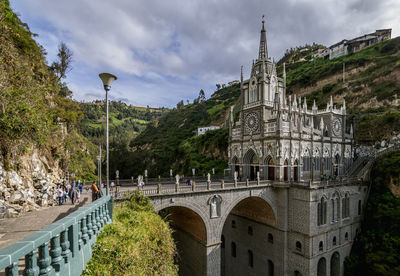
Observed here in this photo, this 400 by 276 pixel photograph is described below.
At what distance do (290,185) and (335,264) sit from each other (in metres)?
12.6

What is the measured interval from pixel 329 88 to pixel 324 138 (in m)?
37.5

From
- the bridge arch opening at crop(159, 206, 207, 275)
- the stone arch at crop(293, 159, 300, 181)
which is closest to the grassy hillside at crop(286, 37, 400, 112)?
the stone arch at crop(293, 159, 300, 181)

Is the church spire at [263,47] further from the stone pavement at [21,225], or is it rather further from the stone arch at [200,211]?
the stone pavement at [21,225]

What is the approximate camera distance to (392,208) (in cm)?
2556

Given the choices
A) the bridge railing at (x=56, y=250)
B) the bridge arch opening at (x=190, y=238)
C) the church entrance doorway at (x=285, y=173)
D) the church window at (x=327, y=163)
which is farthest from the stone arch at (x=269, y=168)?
the bridge railing at (x=56, y=250)

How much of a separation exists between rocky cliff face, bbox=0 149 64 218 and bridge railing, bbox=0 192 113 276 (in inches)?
288

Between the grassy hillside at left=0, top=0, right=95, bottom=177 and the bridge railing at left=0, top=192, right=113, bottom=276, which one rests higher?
the grassy hillside at left=0, top=0, right=95, bottom=177

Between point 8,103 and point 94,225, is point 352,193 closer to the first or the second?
point 94,225

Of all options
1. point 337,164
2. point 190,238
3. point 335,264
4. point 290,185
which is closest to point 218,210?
point 190,238

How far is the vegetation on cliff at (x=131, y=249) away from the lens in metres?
6.27

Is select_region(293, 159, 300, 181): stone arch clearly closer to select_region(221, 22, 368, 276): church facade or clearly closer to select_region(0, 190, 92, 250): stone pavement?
select_region(221, 22, 368, 276): church facade

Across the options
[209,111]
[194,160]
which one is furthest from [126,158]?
[209,111]

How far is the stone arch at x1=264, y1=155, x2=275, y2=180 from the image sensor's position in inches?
1024

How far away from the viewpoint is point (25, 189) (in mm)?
13711
